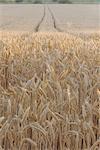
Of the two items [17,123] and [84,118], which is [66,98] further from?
[17,123]

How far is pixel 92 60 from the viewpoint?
316 centimetres

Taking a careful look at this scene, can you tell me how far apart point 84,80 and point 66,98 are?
0.26 m

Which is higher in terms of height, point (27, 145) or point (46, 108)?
point (46, 108)

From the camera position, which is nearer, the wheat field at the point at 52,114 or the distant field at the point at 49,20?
the wheat field at the point at 52,114

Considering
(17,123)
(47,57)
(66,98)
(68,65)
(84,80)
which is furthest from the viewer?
(47,57)

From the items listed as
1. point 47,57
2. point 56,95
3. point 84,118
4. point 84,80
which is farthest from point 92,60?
point 84,118

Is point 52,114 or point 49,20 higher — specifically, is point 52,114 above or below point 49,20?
above

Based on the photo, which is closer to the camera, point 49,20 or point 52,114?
point 52,114

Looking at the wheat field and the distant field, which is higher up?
the wheat field

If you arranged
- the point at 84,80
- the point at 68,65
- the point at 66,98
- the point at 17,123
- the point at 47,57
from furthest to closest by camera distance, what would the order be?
the point at 47,57
the point at 68,65
the point at 84,80
the point at 66,98
the point at 17,123

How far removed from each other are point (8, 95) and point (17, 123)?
15.0 inches

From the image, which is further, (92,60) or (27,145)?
(92,60)

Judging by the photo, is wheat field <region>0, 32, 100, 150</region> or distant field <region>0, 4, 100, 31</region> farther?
distant field <region>0, 4, 100, 31</region>

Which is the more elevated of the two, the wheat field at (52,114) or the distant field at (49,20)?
the wheat field at (52,114)
